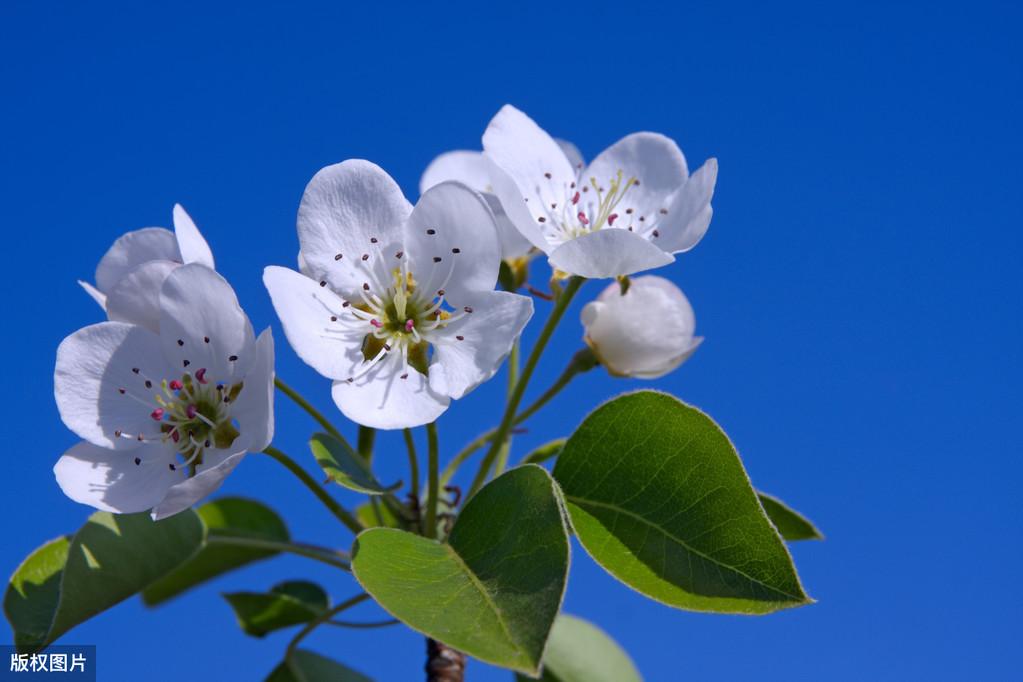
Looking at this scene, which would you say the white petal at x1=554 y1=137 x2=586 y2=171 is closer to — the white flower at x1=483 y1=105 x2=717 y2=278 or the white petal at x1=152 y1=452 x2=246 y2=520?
the white flower at x1=483 y1=105 x2=717 y2=278

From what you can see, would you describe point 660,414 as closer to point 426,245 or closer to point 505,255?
point 426,245

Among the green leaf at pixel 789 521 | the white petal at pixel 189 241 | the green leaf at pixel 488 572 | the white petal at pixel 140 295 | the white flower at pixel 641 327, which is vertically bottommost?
the green leaf at pixel 488 572

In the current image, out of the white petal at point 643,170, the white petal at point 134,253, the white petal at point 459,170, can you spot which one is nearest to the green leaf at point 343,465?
the white petal at point 134,253

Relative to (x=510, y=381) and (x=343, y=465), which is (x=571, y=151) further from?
(x=343, y=465)

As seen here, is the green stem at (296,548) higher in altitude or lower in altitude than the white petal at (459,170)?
lower

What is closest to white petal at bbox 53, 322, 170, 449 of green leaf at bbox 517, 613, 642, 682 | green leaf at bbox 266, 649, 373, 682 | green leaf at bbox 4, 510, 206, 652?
green leaf at bbox 4, 510, 206, 652

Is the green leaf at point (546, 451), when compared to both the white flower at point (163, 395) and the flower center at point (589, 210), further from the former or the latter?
the white flower at point (163, 395)
